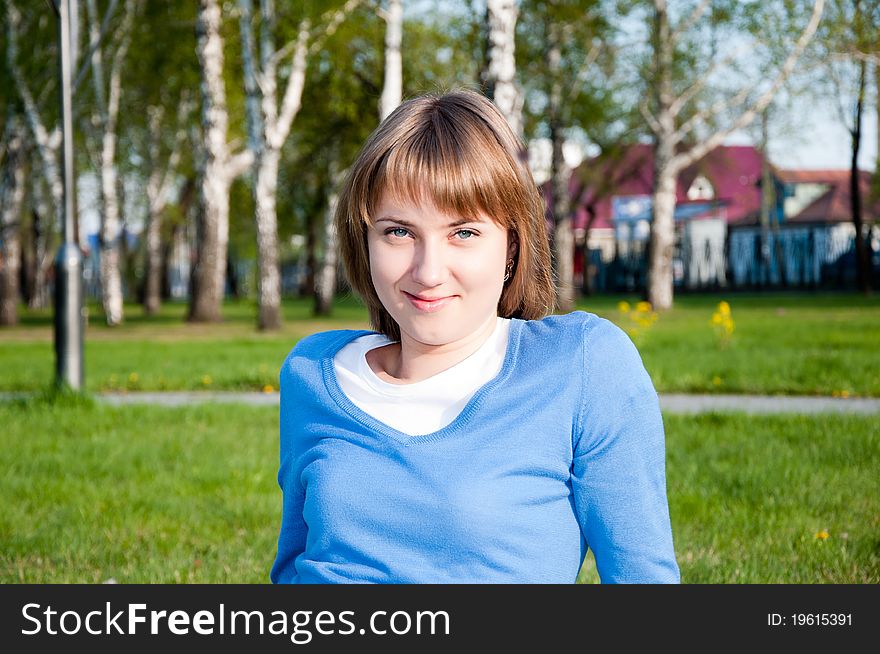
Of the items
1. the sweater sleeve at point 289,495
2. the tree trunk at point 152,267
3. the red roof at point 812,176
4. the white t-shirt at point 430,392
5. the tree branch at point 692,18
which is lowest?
the tree trunk at point 152,267

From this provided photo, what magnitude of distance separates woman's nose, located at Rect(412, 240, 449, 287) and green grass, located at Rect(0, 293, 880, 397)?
25.5ft

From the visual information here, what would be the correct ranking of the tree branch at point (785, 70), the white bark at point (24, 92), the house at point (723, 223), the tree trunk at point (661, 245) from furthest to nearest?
the house at point (723, 223) < the tree trunk at point (661, 245) < the white bark at point (24, 92) < the tree branch at point (785, 70)

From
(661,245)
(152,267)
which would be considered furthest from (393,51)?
(152,267)

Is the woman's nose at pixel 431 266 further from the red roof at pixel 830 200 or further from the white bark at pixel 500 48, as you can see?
the red roof at pixel 830 200

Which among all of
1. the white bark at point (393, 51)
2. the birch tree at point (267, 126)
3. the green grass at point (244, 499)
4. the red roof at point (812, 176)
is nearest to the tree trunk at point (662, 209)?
the birch tree at point (267, 126)

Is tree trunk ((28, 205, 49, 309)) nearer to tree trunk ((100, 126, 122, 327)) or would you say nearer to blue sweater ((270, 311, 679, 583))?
tree trunk ((100, 126, 122, 327))

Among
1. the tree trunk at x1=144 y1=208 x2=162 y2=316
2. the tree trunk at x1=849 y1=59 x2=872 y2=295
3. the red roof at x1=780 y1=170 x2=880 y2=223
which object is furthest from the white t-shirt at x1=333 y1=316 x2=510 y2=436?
the red roof at x1=780 y1=170 x2=880 y2=223

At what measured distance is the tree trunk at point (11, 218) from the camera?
24406 mm

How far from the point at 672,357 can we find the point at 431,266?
1010cm

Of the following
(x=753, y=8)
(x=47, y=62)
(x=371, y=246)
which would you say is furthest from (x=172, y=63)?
(x=371, y=246)

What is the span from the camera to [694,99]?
35.1 metres

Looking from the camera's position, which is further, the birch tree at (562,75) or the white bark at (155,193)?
the white bark at (155,193)

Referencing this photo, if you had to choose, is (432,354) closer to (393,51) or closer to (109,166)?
(393,51)

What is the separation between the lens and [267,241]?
798 inches
